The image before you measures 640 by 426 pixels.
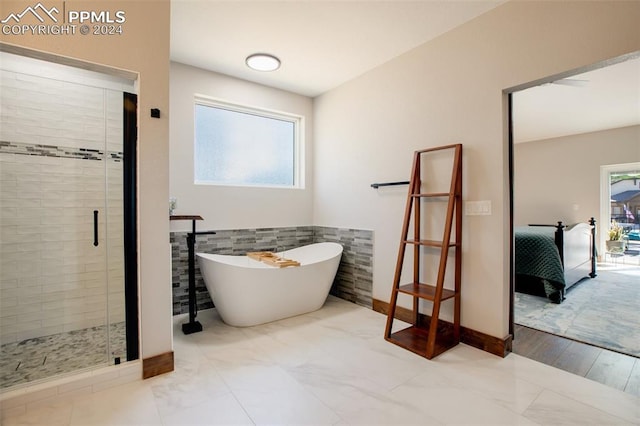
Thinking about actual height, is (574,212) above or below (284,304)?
above

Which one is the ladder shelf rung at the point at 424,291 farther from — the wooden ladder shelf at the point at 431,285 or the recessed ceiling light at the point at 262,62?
the recessed ceiling light at the point at 262,62

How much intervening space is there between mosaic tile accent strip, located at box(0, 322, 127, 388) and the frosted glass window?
172cm

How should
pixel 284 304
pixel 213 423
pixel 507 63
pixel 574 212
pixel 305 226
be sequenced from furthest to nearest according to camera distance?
pixel 574 212 → pixel 305 226 → pixel 284 304 → pixel 507 63 → pixel 213 423

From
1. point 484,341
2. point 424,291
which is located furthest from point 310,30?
point 484,341

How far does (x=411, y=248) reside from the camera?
2.77 m

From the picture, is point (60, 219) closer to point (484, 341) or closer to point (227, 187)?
point (227, 187)

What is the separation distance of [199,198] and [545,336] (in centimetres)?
350

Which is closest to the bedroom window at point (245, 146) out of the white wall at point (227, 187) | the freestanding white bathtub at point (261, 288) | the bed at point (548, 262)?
the white wall at point (227, 187)

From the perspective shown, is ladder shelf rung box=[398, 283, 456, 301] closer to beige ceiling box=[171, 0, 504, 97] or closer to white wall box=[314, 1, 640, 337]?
white wall box=[314, 1, 640, 337]

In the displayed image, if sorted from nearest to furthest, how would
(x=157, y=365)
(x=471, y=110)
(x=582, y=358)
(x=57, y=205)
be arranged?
(x=157, y=365)
(x=582, y=358)
(x=57, y=205)
(x=471, y=110)

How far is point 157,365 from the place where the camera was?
1.85 metres

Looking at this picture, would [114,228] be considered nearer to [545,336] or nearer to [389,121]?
[389,121]

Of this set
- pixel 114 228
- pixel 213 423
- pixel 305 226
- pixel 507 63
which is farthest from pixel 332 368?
pixel 507 63

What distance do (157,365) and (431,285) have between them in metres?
2.21
